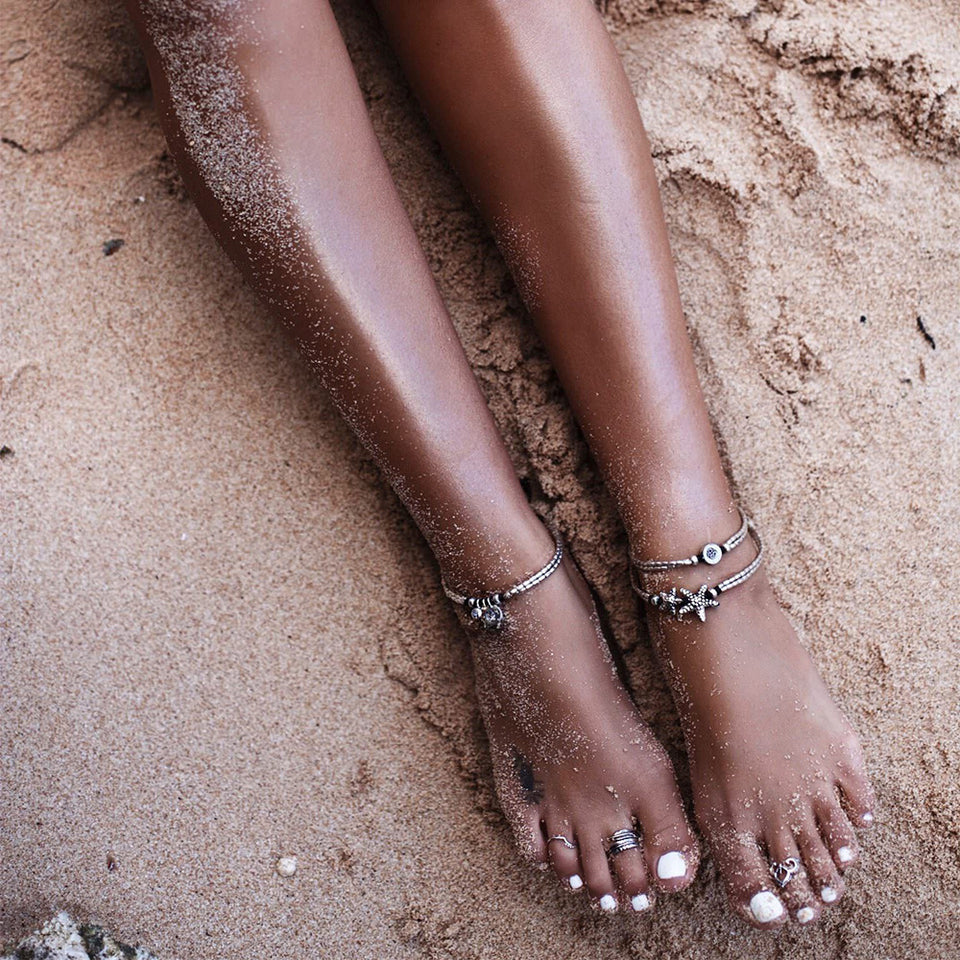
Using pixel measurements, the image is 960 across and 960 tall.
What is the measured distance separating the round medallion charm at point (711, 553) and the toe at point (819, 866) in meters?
0.35

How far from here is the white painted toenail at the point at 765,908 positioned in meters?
1.08

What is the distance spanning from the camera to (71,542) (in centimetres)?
115

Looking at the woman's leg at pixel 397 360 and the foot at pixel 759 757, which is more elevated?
the woman's leg at pixel 397 360

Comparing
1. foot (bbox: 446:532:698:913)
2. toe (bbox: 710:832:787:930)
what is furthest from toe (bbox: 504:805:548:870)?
toe (bbox: 710:832:787:930)

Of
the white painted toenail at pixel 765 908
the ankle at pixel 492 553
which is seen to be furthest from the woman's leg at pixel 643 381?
the ankle at pixel 492 553

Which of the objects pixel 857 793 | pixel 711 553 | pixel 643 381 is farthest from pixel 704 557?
pixel 857 793

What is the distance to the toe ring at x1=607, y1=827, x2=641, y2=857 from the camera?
3.68 feet

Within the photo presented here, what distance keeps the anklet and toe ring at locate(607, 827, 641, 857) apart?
1.08 feet

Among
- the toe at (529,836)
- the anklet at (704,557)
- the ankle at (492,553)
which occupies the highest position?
the ankle at (492,553)

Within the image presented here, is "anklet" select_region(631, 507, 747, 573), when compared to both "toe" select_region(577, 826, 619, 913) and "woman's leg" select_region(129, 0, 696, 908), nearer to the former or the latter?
"woman's leg" select_region(129, 0, 696, 908)

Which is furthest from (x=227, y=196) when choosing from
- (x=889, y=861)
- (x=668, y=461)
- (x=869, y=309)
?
(x=889, y=861)

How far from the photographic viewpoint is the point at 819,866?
43.6 inches

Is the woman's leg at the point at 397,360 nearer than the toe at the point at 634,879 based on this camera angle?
Yes

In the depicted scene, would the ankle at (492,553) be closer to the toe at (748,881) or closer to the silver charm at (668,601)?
the silver charm at (668,601)
